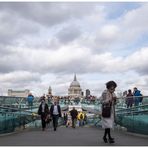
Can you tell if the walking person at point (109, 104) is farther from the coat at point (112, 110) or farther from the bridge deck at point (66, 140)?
the bridge deck at point (66, 140)

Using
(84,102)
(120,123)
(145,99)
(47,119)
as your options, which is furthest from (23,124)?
(84,102)

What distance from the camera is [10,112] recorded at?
18.6m

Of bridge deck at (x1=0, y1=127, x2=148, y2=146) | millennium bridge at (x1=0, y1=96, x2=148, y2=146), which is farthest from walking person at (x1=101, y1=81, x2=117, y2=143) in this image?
millennium bridge at (x1=0, y1=96, x2=148, y2=146)

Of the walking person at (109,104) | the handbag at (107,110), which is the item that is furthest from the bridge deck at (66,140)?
the handbag at (107,110)

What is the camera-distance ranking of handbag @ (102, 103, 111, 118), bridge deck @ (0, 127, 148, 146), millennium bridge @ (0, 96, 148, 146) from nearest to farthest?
1. bridge deck @ (0, 127, 148, 146)
2. handbag @ (102, 103, 111, 118)
3. millennium bridge @ (0, 96, 148, 146)

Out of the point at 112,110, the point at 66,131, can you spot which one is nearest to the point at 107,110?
the point at 112,110

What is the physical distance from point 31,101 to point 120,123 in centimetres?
818

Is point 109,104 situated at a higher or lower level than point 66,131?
higher

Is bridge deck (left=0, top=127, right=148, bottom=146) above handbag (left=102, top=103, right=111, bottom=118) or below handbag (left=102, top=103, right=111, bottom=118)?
below

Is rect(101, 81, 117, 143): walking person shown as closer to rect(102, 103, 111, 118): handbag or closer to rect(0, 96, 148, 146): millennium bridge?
rect(102, 103, 111, 118): handbag

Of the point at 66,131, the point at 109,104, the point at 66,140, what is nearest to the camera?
the point at 109,104

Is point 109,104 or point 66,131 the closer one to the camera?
point 109,104

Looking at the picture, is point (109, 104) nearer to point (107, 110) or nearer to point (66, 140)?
point (107, 110)

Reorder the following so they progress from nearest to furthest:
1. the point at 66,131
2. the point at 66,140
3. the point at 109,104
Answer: the point at 109,104 → the point at 66,140 → the point at 66,131
